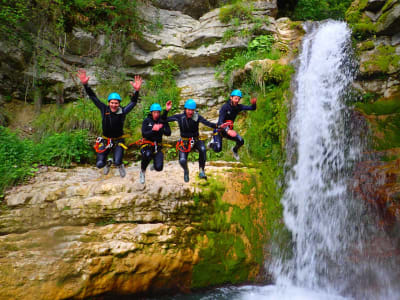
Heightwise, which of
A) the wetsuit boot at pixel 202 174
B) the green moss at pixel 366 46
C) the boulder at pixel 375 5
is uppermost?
the boulder at pixel 375 5

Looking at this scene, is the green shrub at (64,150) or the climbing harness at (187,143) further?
the green shrub at (64,150)

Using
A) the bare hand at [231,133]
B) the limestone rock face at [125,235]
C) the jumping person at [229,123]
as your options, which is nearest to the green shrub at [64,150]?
the limestone rock face at [125,235]

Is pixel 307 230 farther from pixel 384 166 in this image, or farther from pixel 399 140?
pixel 399 140

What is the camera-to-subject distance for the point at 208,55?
10.3m

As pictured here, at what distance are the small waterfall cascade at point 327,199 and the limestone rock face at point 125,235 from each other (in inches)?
41.0

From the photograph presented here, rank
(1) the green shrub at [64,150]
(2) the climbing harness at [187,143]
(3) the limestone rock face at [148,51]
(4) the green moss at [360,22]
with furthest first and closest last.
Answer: (3) the limestone rock face at [148,51] → (4) the green moss at [360,22] → (1) the green shrub at [64,150] → (2) the climbing harness at [187,143]

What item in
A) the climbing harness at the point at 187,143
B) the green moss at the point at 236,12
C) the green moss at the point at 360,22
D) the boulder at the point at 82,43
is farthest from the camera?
the green moss at the point at 236,12

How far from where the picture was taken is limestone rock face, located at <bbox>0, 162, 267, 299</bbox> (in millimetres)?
4316

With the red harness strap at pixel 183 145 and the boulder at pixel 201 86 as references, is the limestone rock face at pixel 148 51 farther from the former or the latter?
the red harness strap at pixel 183 145

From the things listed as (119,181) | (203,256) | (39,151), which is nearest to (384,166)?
(203,256)

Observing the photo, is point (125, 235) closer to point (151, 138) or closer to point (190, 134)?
point (151, 138)

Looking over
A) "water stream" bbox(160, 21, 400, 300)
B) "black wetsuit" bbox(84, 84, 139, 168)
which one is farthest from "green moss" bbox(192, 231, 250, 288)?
"black wetsuit" bbox(84, 84, 139, 168)

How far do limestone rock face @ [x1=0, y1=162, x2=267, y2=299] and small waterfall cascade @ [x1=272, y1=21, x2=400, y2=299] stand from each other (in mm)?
1042

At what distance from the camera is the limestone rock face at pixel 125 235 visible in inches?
170
